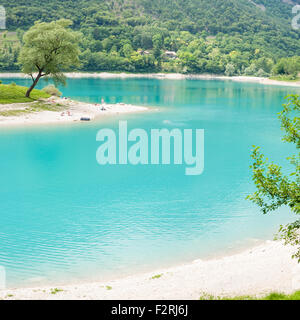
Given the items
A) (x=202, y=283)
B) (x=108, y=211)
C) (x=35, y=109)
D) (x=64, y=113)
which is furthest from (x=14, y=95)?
(x=202, y=283)

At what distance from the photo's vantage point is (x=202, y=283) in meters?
17.5

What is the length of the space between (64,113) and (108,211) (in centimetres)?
4281

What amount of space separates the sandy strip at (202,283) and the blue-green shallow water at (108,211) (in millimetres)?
2084

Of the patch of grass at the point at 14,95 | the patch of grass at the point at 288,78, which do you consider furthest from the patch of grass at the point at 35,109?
the patch of grass at the point at 288,78

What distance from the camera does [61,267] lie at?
21.2 m

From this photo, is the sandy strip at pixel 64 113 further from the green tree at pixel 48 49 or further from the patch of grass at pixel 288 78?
the patch of grass at pixel 288 78

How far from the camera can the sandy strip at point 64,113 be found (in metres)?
63.5

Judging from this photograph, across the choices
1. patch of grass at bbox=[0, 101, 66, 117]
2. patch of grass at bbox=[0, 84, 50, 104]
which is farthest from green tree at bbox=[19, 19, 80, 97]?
patch of grass at bbox=[0, 101, 66, 117]

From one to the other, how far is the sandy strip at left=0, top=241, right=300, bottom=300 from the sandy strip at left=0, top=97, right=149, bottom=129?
4727cm

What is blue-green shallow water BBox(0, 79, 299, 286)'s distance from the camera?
22391mm

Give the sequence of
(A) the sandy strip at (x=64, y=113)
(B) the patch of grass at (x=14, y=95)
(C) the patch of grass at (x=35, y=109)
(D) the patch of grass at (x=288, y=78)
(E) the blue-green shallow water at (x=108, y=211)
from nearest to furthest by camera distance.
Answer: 1. (E) the blue-green shallow water at (x=108, y=211)
2. (A) the sandy strip at (x=64, y=113)
3. (C) the patch of grass at (x=35, y=109)
4. (B) the patch of grass at (x=14, y=95)
5. (D) the patch of grass at (x=288, y=78)

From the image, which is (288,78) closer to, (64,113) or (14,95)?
(64,113)
